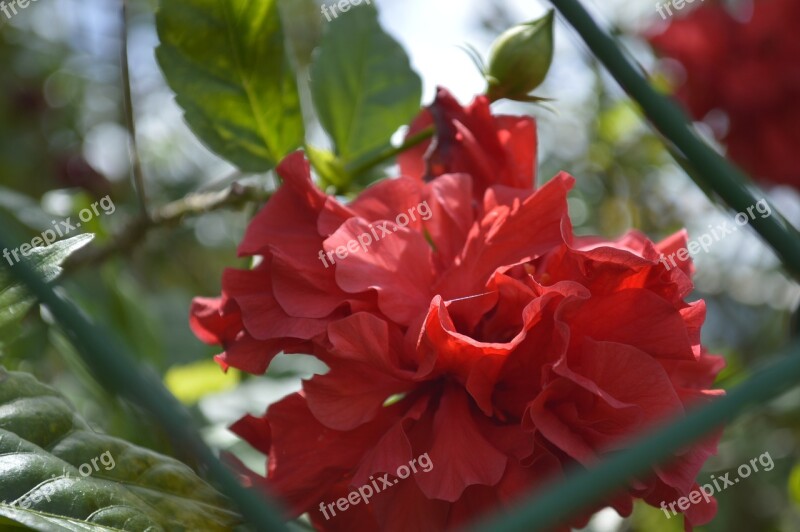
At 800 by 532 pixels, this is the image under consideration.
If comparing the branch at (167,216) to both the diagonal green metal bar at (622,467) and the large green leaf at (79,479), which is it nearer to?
the large green leaf at (79,479)

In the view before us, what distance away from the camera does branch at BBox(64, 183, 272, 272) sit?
2.82 ft

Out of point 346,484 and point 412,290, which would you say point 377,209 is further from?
point 346,484

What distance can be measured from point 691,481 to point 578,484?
256 millimetres

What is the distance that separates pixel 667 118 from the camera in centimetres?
58

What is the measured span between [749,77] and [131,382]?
1.69 meters

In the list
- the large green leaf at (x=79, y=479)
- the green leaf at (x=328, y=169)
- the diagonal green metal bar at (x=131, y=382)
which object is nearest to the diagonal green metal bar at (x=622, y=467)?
the diagonal green metal bar at (x=131, y=382)

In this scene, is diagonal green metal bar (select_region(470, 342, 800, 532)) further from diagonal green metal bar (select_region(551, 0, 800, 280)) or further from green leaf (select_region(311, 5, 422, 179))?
green leaf (select_region(311, 5, 422, 179))

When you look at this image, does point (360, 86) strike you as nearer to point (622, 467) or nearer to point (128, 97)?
point (128, 97)

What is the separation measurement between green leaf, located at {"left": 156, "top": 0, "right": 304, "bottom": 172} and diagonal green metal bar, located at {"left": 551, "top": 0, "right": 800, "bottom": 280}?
0.30m

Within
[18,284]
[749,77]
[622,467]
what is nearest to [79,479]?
[18,284]

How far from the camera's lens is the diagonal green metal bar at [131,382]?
369 millimetres

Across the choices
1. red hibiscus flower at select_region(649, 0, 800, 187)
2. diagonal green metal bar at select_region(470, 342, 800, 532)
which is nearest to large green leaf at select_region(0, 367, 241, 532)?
diagonal green metal bar at select_region(470, 342, 800, 532)

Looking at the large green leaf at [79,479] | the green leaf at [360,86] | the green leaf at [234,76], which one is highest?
the green leaf at [234,76]

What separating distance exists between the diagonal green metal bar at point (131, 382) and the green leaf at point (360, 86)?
51 centimetres
